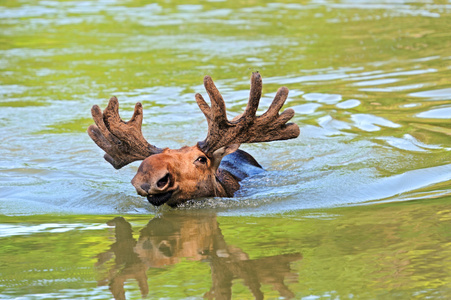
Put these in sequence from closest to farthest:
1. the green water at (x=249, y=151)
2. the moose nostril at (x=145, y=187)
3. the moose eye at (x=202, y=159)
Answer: the green water at (x=249, y=151) < the moose nostril at (x=145, y=187) < the moose eye at (x=202, y=159)

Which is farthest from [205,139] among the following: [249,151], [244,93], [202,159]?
[244,93]

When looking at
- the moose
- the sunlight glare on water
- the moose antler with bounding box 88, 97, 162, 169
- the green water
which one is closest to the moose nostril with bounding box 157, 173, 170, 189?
the moose

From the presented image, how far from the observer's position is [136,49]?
1484 cm

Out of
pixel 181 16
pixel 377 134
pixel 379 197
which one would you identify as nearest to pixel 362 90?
pixel 377 134

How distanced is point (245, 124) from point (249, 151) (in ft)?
9.81

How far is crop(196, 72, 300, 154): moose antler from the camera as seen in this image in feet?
18.1

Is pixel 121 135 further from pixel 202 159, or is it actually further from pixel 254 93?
pixel 254 93

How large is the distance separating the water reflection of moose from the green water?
0.05 feet

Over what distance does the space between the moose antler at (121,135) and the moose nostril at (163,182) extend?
65cm

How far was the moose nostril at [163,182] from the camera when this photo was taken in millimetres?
4941

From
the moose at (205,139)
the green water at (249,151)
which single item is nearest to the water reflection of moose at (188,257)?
the green water at (249,151)

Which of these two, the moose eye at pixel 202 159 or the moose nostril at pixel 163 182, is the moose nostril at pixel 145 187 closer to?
the moose nostril at pixel 163 182

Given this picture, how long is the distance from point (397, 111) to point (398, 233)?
5.16m

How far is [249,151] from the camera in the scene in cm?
866
